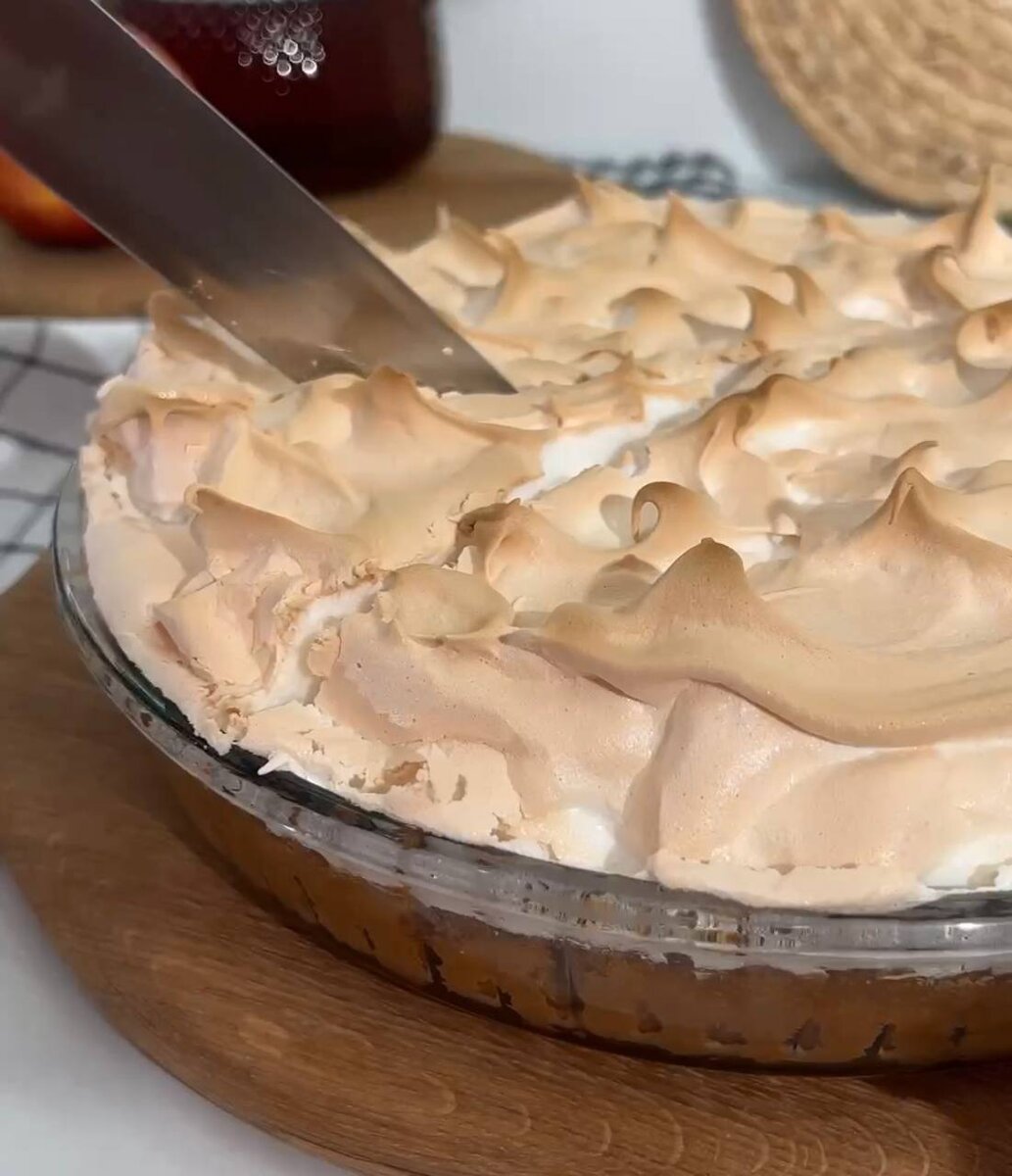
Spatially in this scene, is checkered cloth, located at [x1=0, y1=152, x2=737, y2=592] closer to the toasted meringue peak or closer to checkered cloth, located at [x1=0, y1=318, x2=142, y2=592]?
checkered cloth, located at [x1=0, y1=318, x2=142, y2=592]

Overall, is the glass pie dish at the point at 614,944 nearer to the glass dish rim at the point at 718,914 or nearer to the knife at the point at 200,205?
the glass dish rim at the point at 718,914

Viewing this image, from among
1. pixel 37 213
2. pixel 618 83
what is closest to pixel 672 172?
pixel 618 83

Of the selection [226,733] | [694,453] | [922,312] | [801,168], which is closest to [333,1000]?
[226,733]

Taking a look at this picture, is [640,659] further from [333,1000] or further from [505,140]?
[505,140]

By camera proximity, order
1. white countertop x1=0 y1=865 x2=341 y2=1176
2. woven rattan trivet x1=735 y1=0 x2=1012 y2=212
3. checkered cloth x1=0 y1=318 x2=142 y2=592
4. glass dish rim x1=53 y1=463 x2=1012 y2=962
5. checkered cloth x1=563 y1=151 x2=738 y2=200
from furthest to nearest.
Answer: checkered cloth x1=563 y1=151 x2=738 y2=200 < woven rattan trivet x1=735 y1=0 x2=1012 y2=212 < checkered cloth x1=0 y1=318 x2=142 y2=592 < white countertop x1=0 y1=865 x2=341 y2=1176 < glass dish rim x1=53 y1=463 x2=1012 y2=962

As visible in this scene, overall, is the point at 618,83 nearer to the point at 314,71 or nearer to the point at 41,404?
the point at 314,71

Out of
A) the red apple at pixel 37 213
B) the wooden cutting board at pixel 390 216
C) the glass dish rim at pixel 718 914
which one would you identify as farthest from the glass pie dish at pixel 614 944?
the red apple at pixel 37 213

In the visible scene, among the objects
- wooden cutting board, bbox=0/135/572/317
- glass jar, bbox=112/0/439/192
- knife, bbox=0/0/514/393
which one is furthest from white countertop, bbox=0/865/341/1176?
glass jar, bbox=112/0/439/192
